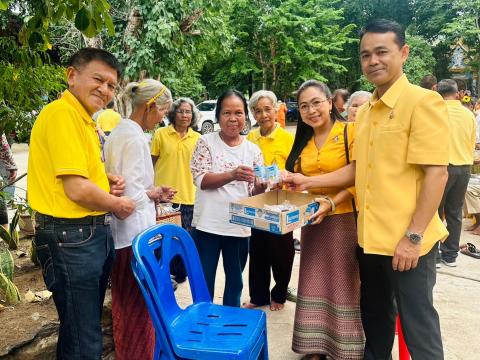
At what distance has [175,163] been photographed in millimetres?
4070

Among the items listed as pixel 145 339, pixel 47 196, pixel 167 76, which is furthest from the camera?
pixel 167 76

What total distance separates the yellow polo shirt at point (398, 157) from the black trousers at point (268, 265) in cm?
134

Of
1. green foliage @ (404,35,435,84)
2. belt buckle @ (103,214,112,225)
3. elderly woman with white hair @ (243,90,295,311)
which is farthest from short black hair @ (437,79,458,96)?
green foliage @ (404,35,435,84)

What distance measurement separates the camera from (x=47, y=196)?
181 centimetres

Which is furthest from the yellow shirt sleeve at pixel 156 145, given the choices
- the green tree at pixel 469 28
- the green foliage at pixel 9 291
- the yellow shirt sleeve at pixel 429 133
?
the green tree at pixel 469 28

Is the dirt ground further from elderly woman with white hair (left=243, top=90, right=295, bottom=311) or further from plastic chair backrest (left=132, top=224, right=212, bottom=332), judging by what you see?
elderly woman with white hair (left=243, top=90, right=295, bottom=311)

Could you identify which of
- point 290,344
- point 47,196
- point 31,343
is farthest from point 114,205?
point 290,344

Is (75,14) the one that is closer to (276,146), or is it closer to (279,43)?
(276,146)

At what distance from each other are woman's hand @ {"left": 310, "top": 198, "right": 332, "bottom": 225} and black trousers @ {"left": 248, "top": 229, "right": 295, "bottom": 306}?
0.92 meters

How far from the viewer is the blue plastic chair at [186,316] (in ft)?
6.03

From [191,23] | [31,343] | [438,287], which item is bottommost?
[438,287]

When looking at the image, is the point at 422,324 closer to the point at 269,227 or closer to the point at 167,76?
the point at 269,227

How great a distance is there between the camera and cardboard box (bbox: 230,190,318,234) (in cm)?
217

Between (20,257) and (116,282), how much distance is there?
2.06 metres
